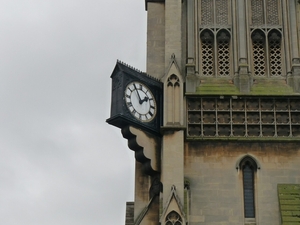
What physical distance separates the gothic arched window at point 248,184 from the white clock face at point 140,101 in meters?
3.23

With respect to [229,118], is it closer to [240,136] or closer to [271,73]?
[240,136]

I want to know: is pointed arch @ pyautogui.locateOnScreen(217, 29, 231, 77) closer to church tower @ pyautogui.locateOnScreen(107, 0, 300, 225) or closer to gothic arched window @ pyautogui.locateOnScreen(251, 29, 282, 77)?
church tower @ pyautogui.locateOnScreen(107, 0, 300, 225)

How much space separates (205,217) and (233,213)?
2.79 ft

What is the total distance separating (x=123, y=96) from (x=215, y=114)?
10.6ft

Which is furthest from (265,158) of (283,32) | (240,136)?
(283,32)

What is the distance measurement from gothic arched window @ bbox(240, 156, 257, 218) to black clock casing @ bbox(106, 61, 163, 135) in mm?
2882

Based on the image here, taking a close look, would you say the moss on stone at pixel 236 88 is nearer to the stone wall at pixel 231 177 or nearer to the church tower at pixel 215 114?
the church tower at pixel 215 114

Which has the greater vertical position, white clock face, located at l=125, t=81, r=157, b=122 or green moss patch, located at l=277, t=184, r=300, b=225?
white clock face, located at l=125, t=81, r=157, b=122

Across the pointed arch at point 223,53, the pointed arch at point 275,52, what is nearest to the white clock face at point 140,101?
the pointed arch at point 223,53

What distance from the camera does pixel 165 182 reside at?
23.1 metres

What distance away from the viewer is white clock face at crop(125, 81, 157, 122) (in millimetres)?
23625

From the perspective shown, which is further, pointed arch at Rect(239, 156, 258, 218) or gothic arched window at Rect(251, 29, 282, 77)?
gothic arched window at Rect(251, 29, 282, 77)

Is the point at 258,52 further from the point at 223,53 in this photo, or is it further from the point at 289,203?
the point at 289,203

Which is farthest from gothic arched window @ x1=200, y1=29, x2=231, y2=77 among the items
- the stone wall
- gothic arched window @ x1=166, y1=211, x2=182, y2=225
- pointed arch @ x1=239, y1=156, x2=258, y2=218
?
gothic arched window @ x1=166, y1=211, x2=182, y2=225
